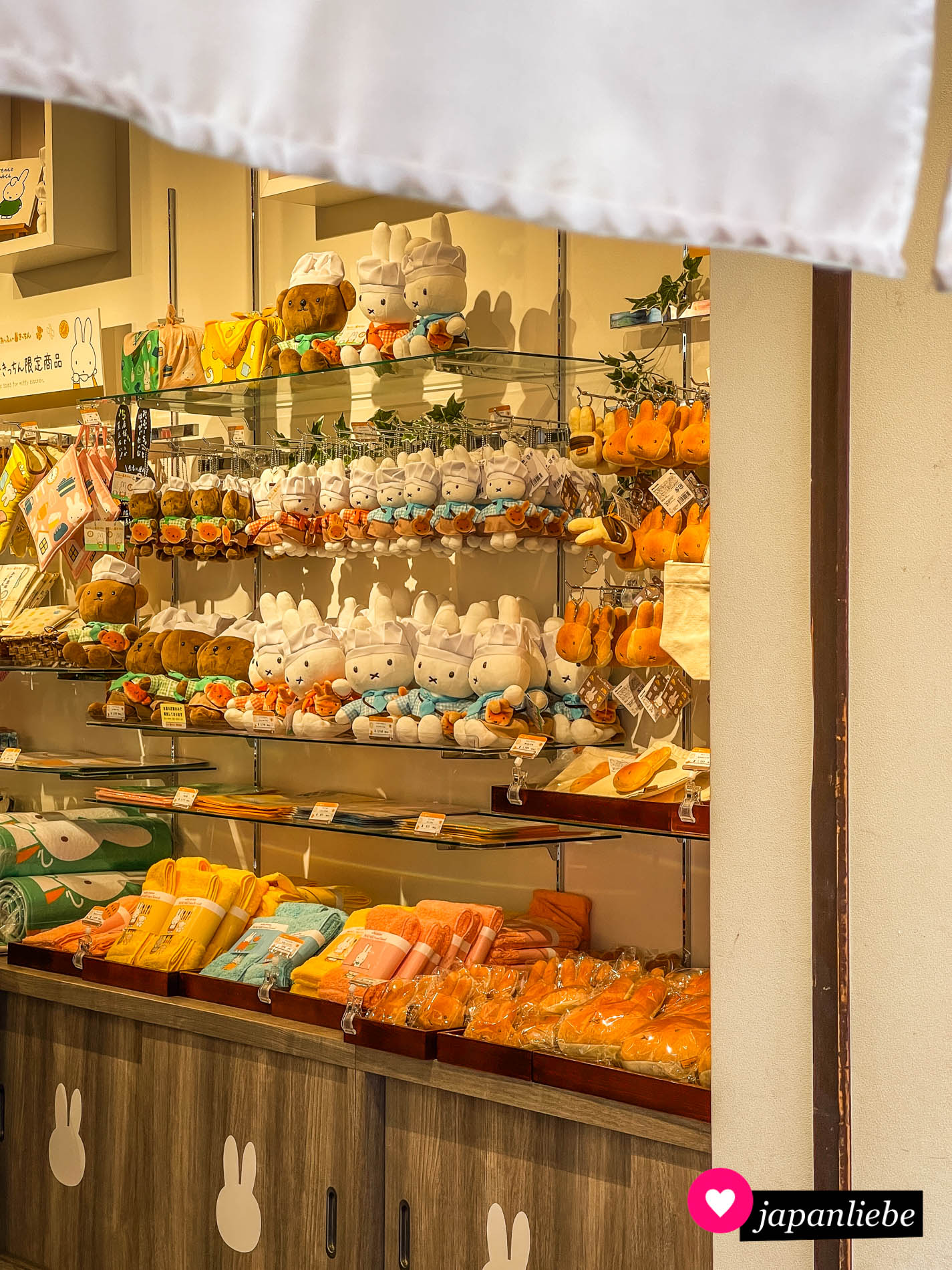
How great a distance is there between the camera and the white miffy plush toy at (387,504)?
3.13 metres

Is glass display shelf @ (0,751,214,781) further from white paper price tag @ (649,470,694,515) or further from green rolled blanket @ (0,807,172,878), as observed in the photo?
white paper price tag @ (649,470,694,515)

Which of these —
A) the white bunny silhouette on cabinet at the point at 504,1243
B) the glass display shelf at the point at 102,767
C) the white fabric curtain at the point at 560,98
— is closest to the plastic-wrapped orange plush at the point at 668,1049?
the white bunny silhouette on cabinet at the point at 504,1243

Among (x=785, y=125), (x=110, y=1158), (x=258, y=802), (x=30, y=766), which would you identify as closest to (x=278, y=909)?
(x=258, y=802)

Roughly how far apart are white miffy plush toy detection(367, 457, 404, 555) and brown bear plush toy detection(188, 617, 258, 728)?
0.52 metres

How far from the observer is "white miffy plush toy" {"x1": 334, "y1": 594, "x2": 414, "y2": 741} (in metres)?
3.14

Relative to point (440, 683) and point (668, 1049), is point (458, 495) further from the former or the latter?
point (668, 1049)

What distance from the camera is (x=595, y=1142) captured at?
2381mm

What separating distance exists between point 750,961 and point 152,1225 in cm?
194

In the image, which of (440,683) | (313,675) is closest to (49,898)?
(313,675)

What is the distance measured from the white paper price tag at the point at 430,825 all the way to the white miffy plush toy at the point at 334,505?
69 cm

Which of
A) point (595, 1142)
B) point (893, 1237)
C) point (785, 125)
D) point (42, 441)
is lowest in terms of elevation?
point (595, 1142)

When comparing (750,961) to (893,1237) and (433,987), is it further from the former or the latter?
(433,987)

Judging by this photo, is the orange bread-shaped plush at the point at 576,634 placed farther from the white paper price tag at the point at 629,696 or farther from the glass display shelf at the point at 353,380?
the glass display shelf at the point at 353,380

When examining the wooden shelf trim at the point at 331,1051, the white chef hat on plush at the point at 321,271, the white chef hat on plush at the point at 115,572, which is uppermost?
the white chef hat on plush at the point at 321,271
